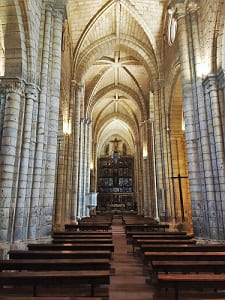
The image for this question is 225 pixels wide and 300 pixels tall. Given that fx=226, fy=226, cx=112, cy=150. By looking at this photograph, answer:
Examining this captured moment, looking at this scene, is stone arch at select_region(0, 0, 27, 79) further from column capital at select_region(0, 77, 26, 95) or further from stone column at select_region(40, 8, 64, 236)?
stone column at select_region(40, 8, 64, 236)

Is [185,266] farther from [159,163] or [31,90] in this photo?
[159,163]

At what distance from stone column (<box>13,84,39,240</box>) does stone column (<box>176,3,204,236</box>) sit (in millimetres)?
5902

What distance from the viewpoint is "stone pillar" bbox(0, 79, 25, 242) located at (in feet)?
20.7

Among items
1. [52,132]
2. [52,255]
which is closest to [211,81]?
[52,132]

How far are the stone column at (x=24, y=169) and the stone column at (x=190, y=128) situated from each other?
19.4 feet

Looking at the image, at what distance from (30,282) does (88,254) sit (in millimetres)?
1403

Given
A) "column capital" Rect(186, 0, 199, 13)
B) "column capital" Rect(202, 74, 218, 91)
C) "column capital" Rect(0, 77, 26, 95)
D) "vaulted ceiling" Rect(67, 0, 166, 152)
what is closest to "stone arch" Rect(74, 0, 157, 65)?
"vaulted ceiling" Rect(67, 0, 166, 152)

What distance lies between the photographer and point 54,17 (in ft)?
30.2

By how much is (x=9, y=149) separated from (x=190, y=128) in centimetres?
663

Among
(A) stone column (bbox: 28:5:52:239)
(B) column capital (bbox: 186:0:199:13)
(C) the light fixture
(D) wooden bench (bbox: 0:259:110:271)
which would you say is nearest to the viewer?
(D) wooden bench (bbox: 0:259:110:271)

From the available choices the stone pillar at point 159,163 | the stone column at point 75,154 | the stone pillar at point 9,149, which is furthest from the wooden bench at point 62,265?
the stone column at point 75,154

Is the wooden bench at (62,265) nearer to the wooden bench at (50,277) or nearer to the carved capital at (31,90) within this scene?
the wooden bench at (50,277)

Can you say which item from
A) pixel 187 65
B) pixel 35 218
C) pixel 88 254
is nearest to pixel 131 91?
pixel 187 65

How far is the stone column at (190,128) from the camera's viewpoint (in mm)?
8391
